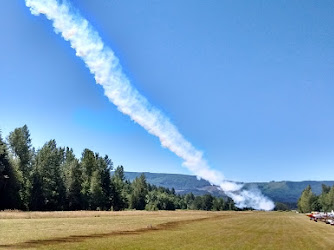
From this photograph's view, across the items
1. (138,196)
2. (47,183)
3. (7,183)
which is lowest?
(138,196)

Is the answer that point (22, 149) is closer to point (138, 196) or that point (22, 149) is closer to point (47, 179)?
point (47, 179)

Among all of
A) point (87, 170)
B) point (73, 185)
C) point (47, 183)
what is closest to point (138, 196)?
point (87, 170)

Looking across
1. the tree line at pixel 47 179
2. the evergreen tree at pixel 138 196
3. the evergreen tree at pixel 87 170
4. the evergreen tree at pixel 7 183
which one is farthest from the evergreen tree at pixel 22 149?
the evergreen tree at pixel 138 196

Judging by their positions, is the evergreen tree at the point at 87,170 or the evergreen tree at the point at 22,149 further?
the evergreen tree at the point at 87,170

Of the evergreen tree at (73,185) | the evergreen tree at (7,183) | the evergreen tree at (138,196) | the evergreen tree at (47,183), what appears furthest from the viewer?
the evergreen tree at (138,196)

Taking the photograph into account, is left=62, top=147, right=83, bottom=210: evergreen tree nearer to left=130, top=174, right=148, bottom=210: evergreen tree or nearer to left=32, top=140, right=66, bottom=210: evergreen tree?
left=32, top=140, right=66, bottom=210: evergreen tree

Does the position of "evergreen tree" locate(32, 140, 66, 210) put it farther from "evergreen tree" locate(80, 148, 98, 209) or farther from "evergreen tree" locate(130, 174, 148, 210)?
"evergreen tree" locate(130, 174, 148, 210)

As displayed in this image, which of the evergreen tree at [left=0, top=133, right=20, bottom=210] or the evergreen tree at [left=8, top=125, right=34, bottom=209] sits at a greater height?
the evergreen tree at [left=8, top=125, right=34, bottom=209]

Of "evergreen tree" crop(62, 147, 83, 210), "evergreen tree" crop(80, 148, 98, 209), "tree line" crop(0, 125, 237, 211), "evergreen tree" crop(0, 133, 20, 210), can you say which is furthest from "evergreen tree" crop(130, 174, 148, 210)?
"evergreen tree" crop(0, 133, 20, 210)

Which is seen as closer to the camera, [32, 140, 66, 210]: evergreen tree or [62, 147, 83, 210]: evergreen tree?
[32, 140, 66, 210]: evergreen tree

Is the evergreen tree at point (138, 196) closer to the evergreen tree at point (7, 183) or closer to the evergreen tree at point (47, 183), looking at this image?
the evergreen tree at point (47, 183)

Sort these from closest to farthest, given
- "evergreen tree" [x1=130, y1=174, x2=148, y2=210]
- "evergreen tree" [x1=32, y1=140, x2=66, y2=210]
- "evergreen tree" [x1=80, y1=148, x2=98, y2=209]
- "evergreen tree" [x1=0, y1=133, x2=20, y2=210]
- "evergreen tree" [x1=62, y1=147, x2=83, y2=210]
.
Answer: "evergreen tree" [x1=0, y1=133, x2=20, y2=210], "evergreen tree" [x1=32, y1=140, x2=66, y2=210], "evergreen tree" [x1=62, y1=147, x2=83, y2=210], "evergreen tree" [x1=80, y1=148, x2=98, y2=209], "evergreen tree" [x1=130, y1=174, x2=148, y2=210]

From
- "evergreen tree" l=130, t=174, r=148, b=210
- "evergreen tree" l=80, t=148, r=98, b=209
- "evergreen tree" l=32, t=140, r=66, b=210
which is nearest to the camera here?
"evergreen tree" l=32, t=140, r=66, b=210

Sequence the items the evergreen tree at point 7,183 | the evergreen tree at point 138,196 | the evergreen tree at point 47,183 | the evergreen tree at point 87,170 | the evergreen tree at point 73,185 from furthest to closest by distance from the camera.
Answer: the evergreen tree at point 138,196 → the evergreen tree at point 87,170 → the evergreen tree at point 73,185 → the evergreen tree at point 47,183 → the evergreen tree at point 7,183
